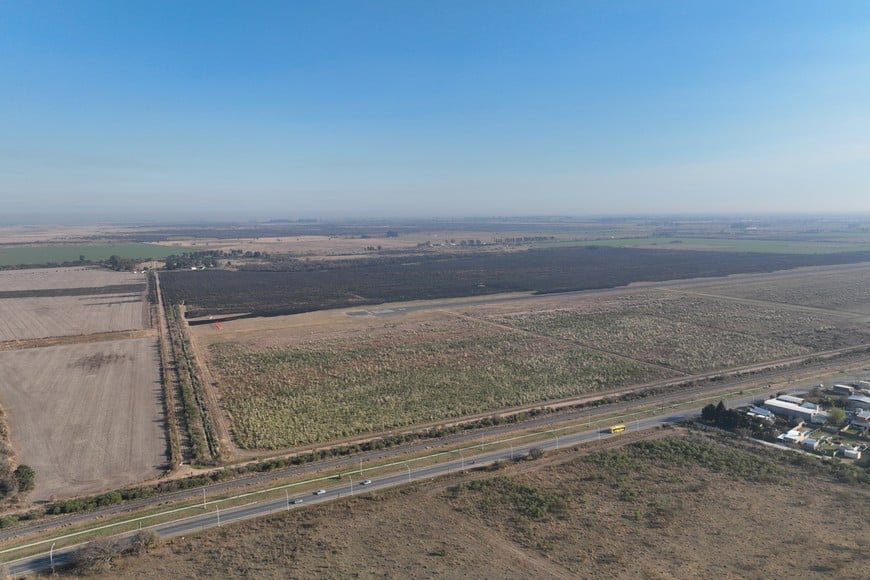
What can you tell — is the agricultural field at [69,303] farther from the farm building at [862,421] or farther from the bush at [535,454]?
the farm building at [862,421]

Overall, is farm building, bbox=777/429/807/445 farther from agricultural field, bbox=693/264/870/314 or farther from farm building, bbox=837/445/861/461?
agricultural field, bbox=693/264/870/314

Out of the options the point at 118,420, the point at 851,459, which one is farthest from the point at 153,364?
the point at 851,459

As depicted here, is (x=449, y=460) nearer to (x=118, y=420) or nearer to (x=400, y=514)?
(x=400, y=514)

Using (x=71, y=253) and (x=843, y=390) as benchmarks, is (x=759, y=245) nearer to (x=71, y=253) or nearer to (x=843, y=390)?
(x=843, y=390)

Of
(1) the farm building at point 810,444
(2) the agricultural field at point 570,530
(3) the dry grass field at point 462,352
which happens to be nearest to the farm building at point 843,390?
(3) the dry grass field at point 462,352

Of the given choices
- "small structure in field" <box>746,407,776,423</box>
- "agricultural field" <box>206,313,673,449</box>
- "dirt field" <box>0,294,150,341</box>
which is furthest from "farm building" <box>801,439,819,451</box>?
"dirt field" <box>0,294,150,341</box>

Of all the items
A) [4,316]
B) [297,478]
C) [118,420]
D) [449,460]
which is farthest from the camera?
[4,316]
